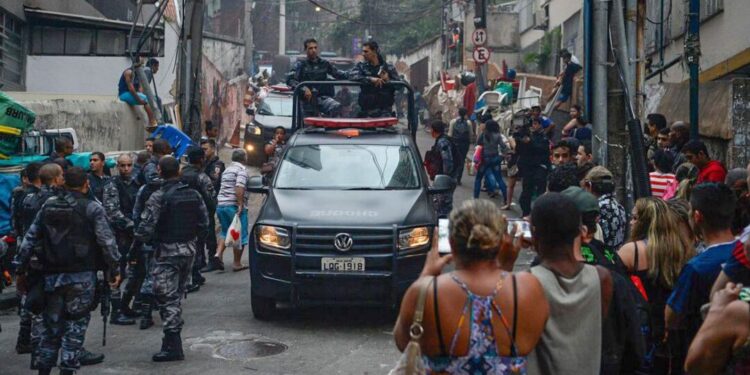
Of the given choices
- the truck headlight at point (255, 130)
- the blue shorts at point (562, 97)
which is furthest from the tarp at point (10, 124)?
the truck headlight at point (255, 130)

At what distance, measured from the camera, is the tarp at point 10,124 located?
1266cm

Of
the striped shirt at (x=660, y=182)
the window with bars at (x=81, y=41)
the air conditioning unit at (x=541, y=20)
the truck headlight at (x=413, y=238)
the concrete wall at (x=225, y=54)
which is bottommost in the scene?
Result: the truck headlight at (x=413, y=238)

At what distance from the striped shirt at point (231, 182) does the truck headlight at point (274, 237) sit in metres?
3.47

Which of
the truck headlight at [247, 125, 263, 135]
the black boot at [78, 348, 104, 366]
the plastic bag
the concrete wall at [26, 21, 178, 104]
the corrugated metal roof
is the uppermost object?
the corrugated metal roof

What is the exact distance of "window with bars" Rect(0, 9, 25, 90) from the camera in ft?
72.2

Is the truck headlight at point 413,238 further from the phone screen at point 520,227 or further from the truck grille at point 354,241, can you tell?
the phone screen at point 520,227

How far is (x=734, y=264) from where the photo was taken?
416 cm

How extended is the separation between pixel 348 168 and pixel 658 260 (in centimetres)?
588

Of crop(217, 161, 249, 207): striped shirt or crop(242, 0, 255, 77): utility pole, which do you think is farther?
crop(242, 0, 255, 77): utility pole

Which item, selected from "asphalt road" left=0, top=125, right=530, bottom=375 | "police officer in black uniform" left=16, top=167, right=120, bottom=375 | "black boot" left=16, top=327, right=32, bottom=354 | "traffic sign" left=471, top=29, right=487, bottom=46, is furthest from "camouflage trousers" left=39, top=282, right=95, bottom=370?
"traffic sign" left=471, top=29, right=487, bottom=46

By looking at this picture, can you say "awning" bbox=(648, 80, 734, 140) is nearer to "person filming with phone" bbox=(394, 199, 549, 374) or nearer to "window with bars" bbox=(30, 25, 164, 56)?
"person filming with phone" bbox=(394, 199, 549, 374)

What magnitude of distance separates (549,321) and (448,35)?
4147 cm

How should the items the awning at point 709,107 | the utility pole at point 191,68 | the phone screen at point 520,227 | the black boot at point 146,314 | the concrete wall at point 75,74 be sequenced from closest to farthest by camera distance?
1. the phone screen at point 520,227
2. the black boot at point 146,314
3. the awning at point 709,107
4. the utility pole at point 191,68
5. the concrete wall at point 75,74

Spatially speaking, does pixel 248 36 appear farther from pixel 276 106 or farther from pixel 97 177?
pixel 97 177
